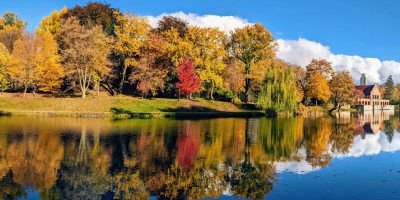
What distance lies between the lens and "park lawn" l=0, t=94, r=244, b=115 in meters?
50.8

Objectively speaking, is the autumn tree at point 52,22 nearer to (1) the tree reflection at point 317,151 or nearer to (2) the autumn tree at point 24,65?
(2) the autumn tree at point 24,65

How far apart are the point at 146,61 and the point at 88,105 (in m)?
15.2

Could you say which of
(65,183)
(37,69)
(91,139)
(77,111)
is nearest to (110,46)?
(37,69)

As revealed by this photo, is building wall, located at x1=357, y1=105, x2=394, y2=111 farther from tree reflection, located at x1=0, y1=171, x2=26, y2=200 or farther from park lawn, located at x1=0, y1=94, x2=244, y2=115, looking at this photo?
tree reflection, located at x1=0, y1=171, x2=26, y2=200

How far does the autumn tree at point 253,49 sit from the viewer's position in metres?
70.5

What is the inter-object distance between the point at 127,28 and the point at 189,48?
12.1 metres

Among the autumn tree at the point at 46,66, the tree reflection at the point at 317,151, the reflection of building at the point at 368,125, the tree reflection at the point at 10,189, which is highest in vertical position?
the autumn tree at the point at 46,66

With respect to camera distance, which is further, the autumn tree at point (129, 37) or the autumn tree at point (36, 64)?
the autumn tree at point (129, 37)

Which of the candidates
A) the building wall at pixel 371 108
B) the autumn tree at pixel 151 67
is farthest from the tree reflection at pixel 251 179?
the building wall at pixel 371 108

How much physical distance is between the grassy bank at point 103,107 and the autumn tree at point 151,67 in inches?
151

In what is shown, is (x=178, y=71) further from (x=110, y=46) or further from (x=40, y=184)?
(x=40, y=184)

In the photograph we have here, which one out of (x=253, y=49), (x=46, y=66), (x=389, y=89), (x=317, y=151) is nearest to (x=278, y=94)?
(x=253, y=49)

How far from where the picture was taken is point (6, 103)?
5200 centimetres

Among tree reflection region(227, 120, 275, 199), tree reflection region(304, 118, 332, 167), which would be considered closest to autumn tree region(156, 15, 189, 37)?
tree reflection region(304, 118, 332, 167)
